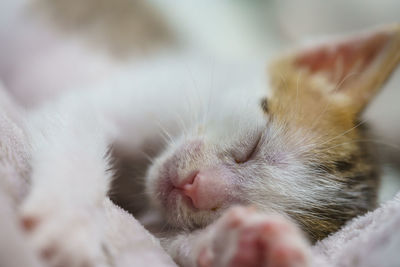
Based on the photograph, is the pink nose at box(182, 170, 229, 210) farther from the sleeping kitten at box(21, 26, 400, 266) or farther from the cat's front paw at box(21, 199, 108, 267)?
the cat's front paw at box(21, 199, 108, 267)

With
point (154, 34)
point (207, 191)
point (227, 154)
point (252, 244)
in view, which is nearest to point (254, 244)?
point (252, 244)

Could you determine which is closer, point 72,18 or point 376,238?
point 376,238

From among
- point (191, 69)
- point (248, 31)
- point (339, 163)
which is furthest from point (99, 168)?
point (248, 31)

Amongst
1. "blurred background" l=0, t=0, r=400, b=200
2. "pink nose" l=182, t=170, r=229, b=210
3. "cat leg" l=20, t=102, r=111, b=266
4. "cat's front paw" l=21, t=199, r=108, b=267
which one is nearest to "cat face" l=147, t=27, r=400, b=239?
"pink nose" l=182, t=170, r=229, b=210

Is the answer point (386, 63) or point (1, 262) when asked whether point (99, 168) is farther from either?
point (386, 63)

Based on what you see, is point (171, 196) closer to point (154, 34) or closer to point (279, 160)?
point (279, 160)

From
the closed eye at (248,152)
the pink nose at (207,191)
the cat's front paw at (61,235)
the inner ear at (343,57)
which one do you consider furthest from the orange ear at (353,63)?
the cat's front paw at (61,235)

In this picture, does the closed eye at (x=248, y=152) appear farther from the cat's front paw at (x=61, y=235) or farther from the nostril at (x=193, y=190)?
the cat's front paw at (x=61, y=235)
